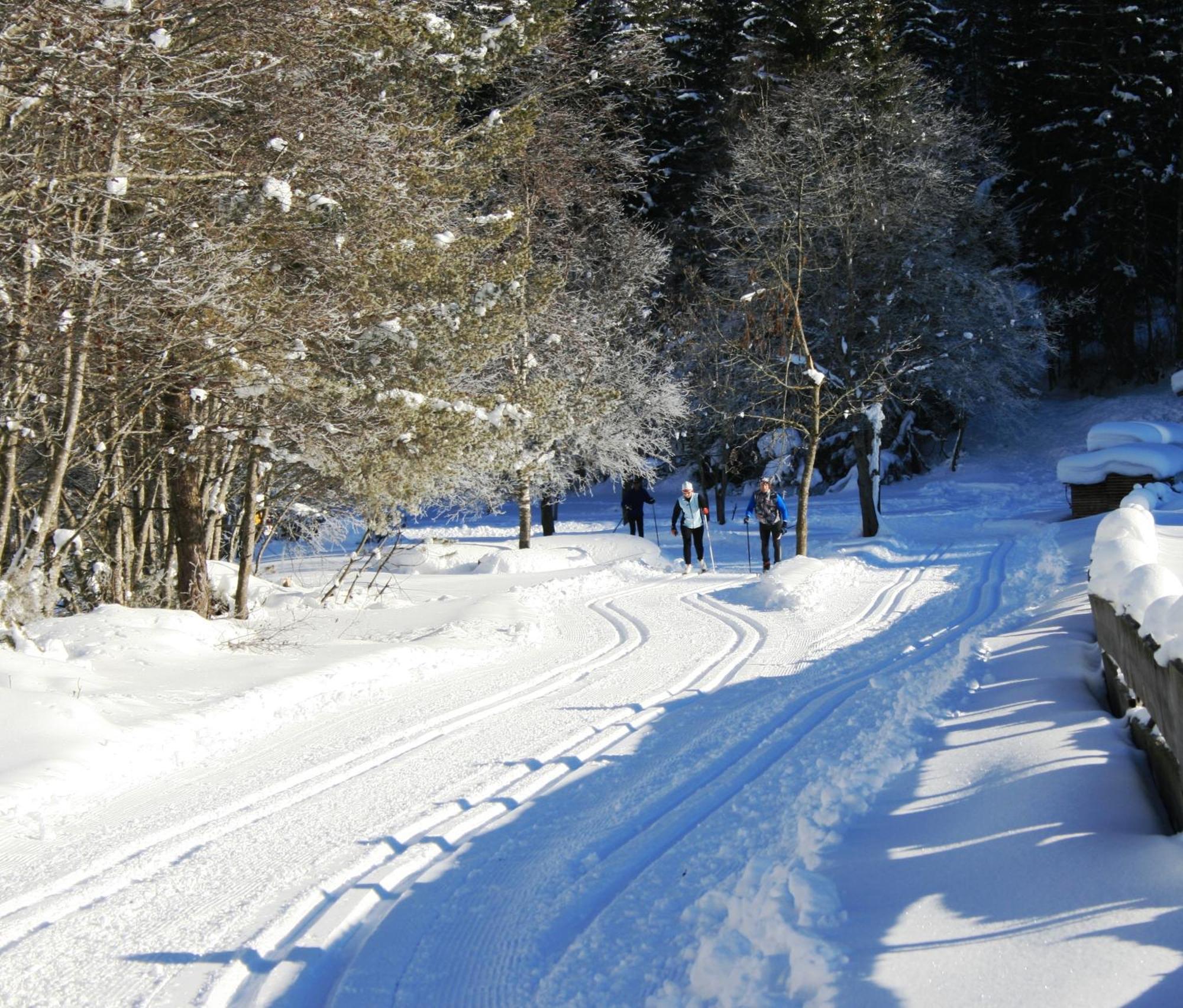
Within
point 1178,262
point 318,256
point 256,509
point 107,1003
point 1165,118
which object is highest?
point 1165,118

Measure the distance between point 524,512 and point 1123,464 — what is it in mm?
14845

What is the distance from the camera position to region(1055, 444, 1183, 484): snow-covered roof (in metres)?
23.3

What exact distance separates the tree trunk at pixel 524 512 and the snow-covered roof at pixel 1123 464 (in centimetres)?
1351

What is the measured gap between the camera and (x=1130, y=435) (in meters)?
24.7

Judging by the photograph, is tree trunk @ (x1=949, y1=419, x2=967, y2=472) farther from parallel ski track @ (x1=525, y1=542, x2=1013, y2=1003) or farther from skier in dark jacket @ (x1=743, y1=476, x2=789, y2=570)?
parallel ski track @ (x1=525, y1=542, x2=1013, y2=1003)

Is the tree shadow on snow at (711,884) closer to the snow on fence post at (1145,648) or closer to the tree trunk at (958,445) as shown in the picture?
the snow on fence post at (1145,648)

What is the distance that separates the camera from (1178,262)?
112 ft

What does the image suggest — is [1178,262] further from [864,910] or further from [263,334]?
[864,910]

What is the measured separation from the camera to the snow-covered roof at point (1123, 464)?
23297mm

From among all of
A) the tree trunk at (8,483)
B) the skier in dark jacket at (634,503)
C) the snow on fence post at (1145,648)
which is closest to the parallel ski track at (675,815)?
the snow on fence post at (1145,648)

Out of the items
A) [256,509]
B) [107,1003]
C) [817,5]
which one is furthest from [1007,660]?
→ [817,5]

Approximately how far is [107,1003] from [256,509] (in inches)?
395

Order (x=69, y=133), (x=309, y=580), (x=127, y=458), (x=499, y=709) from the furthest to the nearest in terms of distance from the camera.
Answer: (x=309, y=580) → (x=127, y=458) → (x=69, y=133) → (x=499, y=709)

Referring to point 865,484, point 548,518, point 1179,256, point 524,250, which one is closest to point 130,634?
point 524,250
